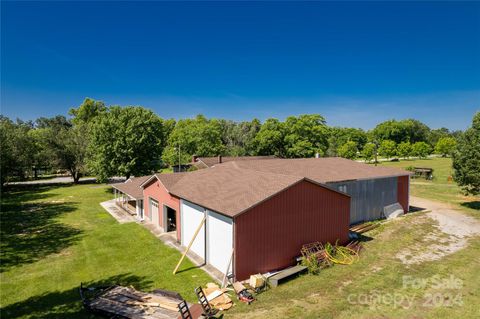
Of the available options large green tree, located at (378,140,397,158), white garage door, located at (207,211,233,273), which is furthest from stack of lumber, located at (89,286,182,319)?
large green tree, located at (378,140,397,158)

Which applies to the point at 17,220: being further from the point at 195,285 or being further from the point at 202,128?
the point at 202,128

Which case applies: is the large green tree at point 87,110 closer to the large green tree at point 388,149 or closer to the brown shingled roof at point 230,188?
the brown shingled roof at point 230,188

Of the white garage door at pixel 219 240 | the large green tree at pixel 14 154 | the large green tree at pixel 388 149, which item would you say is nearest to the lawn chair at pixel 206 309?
the white garage door at pixel 219 240

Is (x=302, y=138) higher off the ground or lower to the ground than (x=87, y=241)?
higher

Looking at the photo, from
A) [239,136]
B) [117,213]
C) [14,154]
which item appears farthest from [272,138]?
[14,154]

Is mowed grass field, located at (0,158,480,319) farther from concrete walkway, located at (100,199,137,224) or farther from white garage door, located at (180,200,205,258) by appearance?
white garage door, located at (180,200,205,258)

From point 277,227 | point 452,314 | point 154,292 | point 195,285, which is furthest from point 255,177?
point 452,314

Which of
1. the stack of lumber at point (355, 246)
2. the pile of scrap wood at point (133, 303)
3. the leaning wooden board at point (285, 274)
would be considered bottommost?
the pile of scrap wood at point (133, 303)
